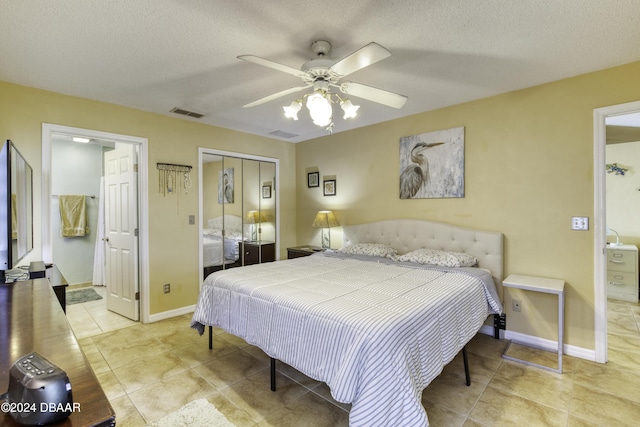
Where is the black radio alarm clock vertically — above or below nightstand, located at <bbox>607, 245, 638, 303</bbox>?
above

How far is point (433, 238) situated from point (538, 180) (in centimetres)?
115

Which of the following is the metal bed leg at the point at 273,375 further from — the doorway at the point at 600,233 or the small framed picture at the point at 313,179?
the small framed picture at the point at 313,179

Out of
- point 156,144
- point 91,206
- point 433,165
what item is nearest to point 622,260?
point 433,165

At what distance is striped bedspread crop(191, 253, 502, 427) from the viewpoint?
144 centimetres

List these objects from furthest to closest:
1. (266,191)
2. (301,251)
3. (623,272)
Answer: (266,191) < (301,251) < (623,272)

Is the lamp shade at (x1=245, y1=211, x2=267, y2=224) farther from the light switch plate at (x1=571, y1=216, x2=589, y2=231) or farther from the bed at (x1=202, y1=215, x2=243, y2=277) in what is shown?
the light switch plate at (x1=571, y1=216, x2=589, y2=231)

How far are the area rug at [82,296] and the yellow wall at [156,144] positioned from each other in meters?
1.64

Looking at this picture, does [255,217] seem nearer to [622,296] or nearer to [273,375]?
[273,375]

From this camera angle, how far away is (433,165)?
3.59 m

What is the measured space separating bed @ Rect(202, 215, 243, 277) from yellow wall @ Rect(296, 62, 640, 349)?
2446 mm

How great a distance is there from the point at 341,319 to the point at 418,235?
89.7 inches

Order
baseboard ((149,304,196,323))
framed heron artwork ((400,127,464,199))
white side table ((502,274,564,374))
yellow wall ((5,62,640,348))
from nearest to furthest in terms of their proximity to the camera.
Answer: white side table ((502,274,564,374)) → yellow wall ((5,62,640,348)) → framed heron artwork ((400,127,464,199)) → baseboard ((149,304,196,323))

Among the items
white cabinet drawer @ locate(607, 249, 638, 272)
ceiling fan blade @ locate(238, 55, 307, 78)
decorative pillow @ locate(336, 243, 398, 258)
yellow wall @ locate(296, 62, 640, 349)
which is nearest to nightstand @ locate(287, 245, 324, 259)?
decorative pillow @ locate(336, 243, 398, 258)

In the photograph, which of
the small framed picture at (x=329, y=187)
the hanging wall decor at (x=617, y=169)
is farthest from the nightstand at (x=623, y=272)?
the small framed picture at (x=329, y=187)
